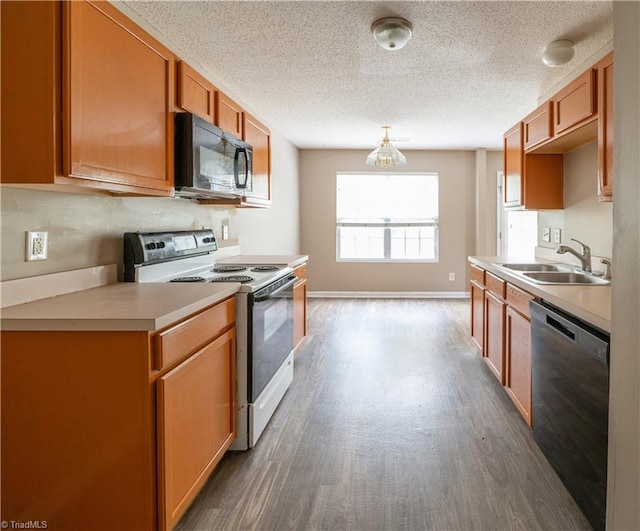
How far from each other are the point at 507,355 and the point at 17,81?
9.05 feet

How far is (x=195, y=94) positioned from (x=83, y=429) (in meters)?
1.72

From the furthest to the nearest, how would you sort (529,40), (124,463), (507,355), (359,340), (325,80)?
1. (359,340)
2. (325,80)
3. (507,355)
4. (529,40)
5. (124,463)

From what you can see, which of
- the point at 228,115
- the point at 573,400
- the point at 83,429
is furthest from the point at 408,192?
the point at 83,429

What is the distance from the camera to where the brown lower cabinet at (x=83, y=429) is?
1.37m

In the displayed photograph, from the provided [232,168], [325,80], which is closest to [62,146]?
[232,168]

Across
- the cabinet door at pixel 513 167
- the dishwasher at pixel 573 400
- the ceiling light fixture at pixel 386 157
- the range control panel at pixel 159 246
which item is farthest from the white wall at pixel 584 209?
the range control panel at pixel 159 246

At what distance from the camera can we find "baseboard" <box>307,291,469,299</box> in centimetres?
676

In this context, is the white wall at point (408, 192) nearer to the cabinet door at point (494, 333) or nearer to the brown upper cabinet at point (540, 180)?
the brown upper cabinet at point (540, 180)

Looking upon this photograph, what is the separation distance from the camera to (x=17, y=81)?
1.40 metres

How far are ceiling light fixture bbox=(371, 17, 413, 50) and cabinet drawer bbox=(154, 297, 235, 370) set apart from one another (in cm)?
163

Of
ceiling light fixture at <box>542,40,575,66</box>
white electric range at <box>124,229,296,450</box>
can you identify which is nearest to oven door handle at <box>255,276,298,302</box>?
white electric range at <box>124,229,296,450</box>

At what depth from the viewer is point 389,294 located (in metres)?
6.82

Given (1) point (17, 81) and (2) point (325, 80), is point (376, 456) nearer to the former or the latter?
(1) point (17, 81)

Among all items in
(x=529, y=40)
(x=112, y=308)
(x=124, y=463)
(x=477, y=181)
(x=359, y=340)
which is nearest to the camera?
(x=124, y=463)
